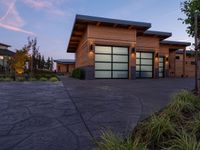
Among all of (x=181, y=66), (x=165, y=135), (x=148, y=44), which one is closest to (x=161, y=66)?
(x=181, y=66)

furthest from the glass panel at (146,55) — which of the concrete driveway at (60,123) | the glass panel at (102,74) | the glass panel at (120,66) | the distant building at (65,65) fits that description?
the distant building at (65,65)

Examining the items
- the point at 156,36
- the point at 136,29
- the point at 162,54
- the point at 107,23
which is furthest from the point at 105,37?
the point at 162,54

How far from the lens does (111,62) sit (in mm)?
20969

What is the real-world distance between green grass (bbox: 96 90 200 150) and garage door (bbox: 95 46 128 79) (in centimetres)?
1588

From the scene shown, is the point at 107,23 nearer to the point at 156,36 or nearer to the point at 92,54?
the point at 92,54

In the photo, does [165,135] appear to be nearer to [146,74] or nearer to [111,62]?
[111,62]

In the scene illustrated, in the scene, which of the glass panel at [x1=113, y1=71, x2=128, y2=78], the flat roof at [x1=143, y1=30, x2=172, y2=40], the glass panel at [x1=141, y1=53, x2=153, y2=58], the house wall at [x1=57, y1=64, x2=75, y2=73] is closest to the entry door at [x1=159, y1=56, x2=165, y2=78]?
the glass panel at [x1=141, y1=53, x2=153, y2=58]

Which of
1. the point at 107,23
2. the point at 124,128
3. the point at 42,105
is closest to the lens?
the point at 124,128

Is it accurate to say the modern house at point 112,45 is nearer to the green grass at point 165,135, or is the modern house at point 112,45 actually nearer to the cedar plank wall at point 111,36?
the cedar plank wall at point 111,36

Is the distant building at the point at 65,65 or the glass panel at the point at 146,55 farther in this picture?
the distant building at the point at 65,65

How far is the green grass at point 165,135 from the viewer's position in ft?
8.98

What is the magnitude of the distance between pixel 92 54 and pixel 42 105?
13.6 m

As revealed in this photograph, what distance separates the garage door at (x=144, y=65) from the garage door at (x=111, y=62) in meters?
3.22

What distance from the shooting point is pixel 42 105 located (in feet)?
21.2
